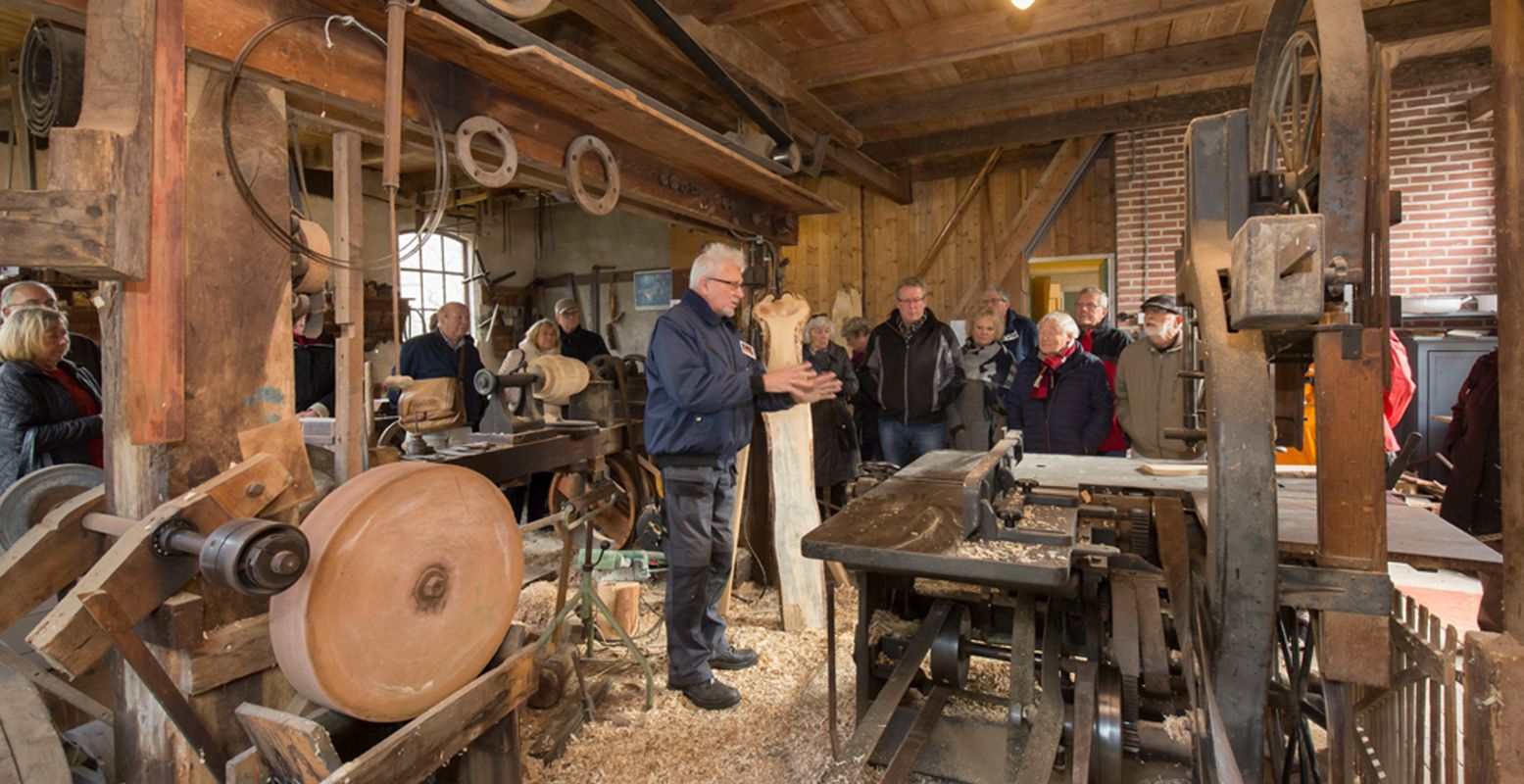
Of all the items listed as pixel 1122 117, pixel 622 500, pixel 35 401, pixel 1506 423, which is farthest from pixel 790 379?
pixel 1122 117

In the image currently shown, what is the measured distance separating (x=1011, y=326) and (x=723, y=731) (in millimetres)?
3750

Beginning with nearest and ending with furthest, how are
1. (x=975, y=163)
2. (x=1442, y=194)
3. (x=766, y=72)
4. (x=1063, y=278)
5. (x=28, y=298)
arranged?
(x=28, y=298), (x=766, y=72), (x=1442, y=194), (x=1063, y=278), (x=975, y=163)

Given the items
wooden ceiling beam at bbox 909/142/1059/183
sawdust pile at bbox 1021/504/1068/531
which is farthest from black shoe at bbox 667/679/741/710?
wooden ceiling beam at bbox 909/142/1059/183

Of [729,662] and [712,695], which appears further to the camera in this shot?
[729,662]

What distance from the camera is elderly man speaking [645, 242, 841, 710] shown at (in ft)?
10.2

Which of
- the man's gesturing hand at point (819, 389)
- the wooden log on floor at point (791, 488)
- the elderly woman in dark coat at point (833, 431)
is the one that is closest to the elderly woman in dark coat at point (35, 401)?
the man's gesturing hand at point (819, 389)

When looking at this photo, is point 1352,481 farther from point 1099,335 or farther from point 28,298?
point 28,298

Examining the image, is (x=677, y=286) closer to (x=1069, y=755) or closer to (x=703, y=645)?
(x=703, y=645)

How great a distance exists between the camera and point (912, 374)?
15.9ft

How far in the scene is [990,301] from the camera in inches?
212

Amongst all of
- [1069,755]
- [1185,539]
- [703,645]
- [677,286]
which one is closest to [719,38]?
[703,645]

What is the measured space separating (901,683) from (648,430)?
1.62 m

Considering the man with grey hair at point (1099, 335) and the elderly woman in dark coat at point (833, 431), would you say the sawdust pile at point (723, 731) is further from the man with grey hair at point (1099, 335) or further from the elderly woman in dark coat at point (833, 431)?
the man with grey hair at point (1099, 335)

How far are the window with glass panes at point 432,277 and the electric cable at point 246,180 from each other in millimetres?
7541
